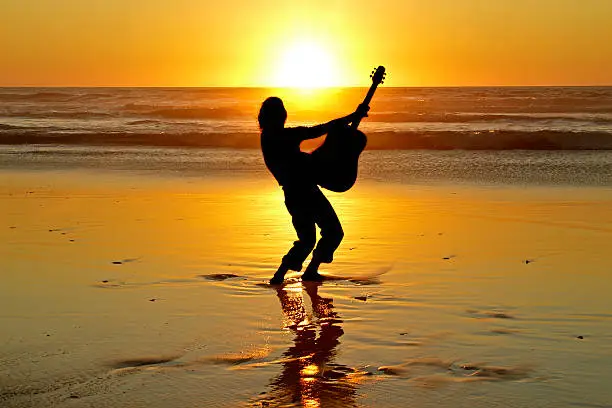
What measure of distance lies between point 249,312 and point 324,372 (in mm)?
1574

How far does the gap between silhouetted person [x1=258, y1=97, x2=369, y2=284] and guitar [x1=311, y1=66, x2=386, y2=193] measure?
0.28ft

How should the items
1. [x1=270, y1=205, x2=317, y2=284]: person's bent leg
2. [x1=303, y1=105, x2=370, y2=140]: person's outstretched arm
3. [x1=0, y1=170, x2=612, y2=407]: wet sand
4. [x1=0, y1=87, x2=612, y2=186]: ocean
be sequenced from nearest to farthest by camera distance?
[x1=0, y1=170, x2=612, y2=407]: wet sand < [x1=303, y1=105, x2=370, y2=140]: person's outstretched arm < [x1=270, y1=205, x2=317, y2=284]: person's bent leg < [x1=0, y1=87, x2=612, y2=186]: ocean

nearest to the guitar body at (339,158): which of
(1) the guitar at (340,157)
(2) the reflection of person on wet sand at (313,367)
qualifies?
(1) the guitar at (340,157)

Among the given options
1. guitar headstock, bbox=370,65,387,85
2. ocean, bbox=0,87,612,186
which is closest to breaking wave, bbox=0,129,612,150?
ocean, bbox=0,87,612,186

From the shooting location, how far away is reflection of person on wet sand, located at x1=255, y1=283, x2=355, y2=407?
4609 mm

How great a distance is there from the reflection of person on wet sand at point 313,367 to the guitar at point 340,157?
118 centimetres

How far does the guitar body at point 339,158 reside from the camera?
7.52 meters

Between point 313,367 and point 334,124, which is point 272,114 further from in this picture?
point 313,367

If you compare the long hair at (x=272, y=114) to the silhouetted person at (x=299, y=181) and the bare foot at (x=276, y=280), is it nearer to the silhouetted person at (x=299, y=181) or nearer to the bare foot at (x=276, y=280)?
the silhouetted person at (x=299, y=181)

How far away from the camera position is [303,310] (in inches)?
264

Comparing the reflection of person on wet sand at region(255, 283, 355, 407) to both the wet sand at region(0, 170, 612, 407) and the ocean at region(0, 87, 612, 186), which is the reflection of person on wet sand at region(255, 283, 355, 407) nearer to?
the wet sand at region(0, 170, 612, 407)

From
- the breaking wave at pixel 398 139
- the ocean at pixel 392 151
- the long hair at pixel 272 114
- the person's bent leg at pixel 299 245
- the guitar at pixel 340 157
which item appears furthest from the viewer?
the breaking wave at pixel 398 139

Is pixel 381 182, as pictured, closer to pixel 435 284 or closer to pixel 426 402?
pixel 435 284

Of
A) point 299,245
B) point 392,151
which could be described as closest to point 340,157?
point 299,245
